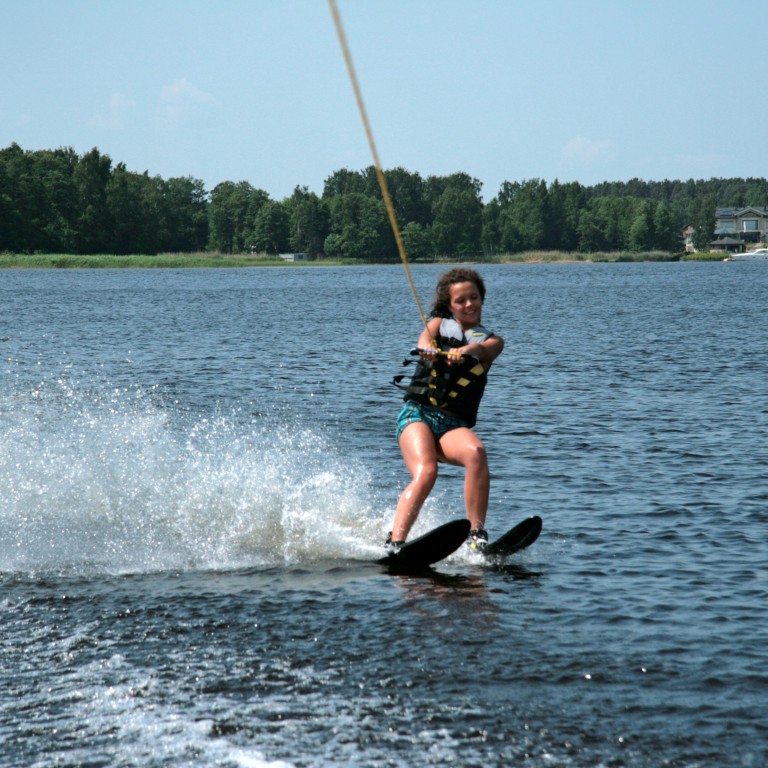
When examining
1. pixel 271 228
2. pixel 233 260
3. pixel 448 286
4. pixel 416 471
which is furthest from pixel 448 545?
pixel 271 228

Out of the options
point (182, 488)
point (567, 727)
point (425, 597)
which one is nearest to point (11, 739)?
point (567, 727)

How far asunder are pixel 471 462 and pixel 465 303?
1136 mm

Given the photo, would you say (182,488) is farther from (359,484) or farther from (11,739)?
(11,739)

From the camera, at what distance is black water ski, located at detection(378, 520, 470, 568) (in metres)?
7.98

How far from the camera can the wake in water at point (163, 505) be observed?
874 cm

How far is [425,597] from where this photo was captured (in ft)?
25.1

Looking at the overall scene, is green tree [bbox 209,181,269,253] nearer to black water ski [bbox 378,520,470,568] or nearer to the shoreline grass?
the shoreline grass

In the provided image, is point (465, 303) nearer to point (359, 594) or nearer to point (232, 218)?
point (359, 594)

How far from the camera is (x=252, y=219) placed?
176 meters

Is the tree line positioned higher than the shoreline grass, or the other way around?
the tree line

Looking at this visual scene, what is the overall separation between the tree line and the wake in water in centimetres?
12664

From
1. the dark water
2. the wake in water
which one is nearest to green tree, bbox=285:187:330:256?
the dark water

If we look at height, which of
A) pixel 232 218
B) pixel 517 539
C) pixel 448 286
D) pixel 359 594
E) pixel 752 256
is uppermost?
pixel 232 218

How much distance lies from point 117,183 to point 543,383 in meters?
132
